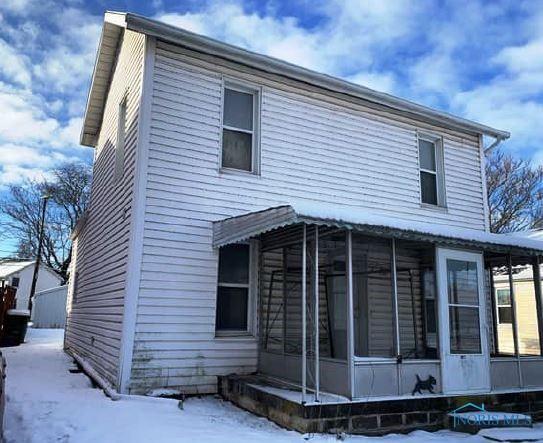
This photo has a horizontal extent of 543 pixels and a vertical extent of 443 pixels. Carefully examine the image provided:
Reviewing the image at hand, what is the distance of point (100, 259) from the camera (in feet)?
33.2

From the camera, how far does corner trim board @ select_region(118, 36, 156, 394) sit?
6961 millimetres

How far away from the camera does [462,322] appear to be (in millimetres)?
7117

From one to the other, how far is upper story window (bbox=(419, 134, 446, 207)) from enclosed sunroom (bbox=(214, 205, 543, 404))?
2040 millimetres

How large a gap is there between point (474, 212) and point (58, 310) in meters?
26.5

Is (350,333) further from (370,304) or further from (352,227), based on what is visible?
(370,304)

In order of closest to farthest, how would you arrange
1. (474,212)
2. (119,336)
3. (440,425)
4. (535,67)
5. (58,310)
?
1. (440,425)
2. (119,336)
3. (474,212)
4. (535,67)
5. (58,310)

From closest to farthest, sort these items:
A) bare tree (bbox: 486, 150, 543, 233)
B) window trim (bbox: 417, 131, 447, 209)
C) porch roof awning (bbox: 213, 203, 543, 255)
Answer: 1. porch roof awning (bbox: 213, 203, 543, 255)
2. window trim (bbox: 417, 131, 447, 209)
3. bare tree (bbox: 486, 150, 543, 233)

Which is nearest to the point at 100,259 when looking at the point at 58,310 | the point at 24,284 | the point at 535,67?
the point at 535,67

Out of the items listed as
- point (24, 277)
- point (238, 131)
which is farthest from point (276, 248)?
point (24, 277)

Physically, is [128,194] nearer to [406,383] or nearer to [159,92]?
[159,92]

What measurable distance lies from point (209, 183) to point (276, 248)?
155 centimetres

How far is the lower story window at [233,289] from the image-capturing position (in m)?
8.02

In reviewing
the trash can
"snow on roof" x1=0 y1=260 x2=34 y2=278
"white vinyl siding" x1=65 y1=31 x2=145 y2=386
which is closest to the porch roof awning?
"white vinyl siding" x1=65 y1=31 x2=145 y2=386

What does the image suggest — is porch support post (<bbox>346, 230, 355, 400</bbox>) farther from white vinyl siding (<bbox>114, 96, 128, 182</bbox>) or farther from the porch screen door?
white vinyl siding (<bbox>114, 96, 128, 182</bbox>)
